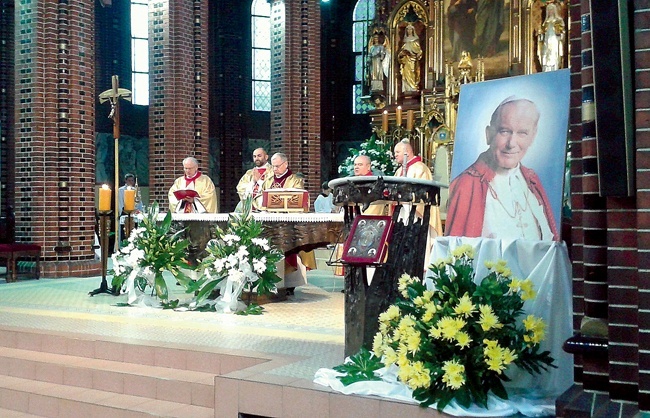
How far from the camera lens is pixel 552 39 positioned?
13.0 meters

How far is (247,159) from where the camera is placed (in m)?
22.7

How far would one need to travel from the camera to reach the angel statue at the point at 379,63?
50.5ft

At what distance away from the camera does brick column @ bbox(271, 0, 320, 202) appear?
16.6 meters

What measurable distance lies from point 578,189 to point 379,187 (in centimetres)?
136

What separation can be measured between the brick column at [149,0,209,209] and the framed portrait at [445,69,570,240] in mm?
10010

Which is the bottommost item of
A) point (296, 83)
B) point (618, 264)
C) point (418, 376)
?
point (418, 376)

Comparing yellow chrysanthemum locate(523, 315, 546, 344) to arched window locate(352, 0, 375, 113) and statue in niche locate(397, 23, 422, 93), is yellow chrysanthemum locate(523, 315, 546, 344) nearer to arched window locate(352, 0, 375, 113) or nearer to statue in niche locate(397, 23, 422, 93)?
statue in niche locate(397, 23, 422, 93)

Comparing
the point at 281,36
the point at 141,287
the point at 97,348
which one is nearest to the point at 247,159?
the point at 281,36

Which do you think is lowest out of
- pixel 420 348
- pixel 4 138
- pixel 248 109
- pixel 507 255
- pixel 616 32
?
pixel 420 348

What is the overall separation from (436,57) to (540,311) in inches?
441

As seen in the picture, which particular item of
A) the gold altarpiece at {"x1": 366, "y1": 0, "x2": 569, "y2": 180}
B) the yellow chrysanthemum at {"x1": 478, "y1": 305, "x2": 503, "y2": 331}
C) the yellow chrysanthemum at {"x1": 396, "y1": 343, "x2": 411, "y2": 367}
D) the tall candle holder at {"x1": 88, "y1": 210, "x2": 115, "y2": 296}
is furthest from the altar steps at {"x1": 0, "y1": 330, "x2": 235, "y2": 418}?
the gold altarpiece at {"x1": 366, "y1": 0, "x2": 569, "y2": 180}

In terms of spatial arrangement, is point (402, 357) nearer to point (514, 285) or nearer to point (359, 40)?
point (514, 285)

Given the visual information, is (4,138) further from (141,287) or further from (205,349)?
(205,349)

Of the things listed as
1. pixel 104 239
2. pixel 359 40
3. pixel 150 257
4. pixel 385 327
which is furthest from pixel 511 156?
pixel 359 40
